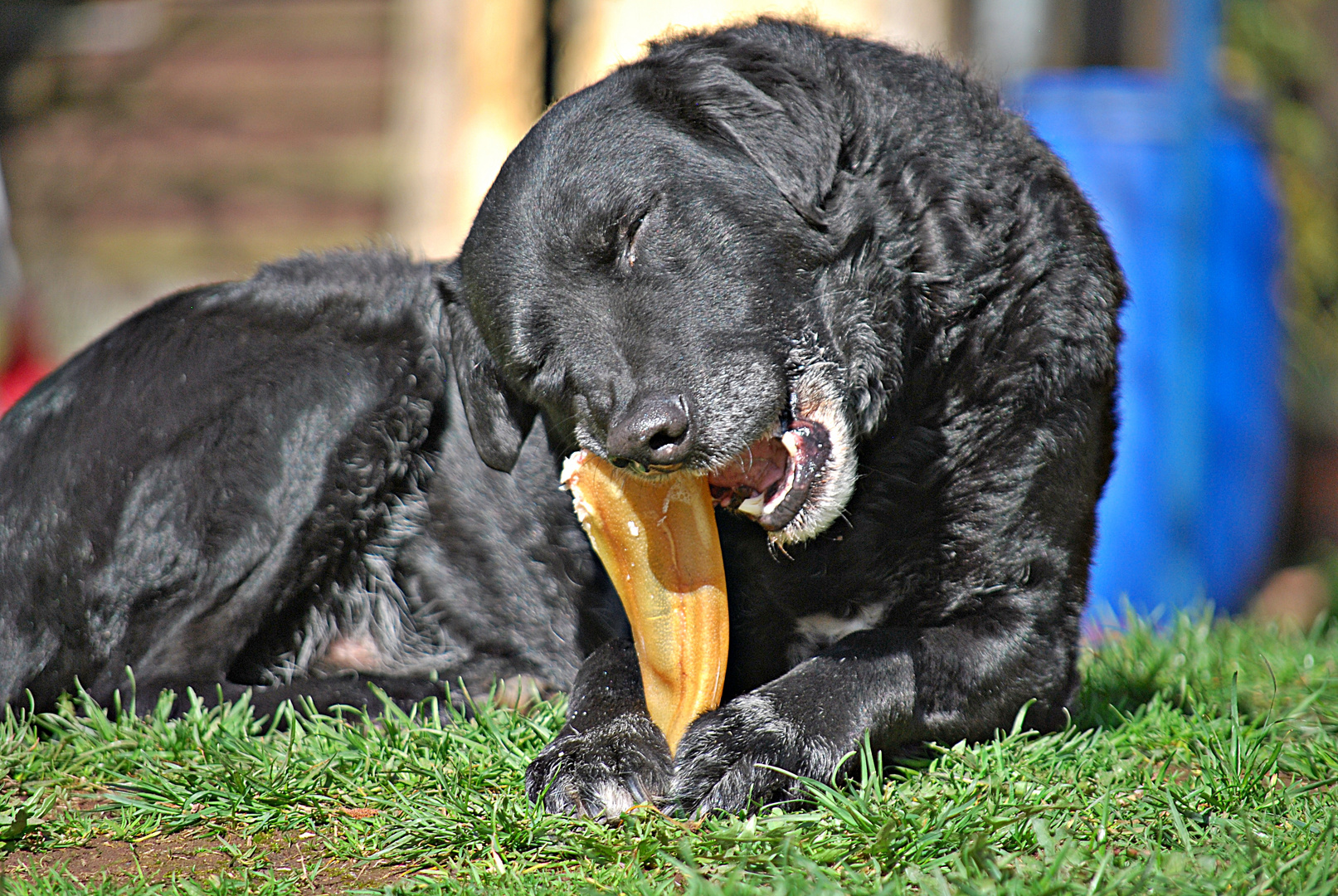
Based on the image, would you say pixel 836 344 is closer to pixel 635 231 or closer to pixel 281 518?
pixel 635 231

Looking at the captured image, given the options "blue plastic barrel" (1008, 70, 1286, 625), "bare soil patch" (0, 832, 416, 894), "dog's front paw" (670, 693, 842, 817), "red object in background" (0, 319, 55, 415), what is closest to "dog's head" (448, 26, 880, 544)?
"dog's front paw" (670, 693, 842, 817)

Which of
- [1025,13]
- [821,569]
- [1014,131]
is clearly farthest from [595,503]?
[1025,13]

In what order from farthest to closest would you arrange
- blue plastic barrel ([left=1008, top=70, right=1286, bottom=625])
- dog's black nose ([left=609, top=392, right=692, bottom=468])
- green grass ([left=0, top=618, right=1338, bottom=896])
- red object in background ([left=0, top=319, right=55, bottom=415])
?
red object in background ([left=0, top=319, right=55, bottom=415])
blue plastic barrel ([left=1008, top=70, right=1286, bottom=625])
dog's black nose ([left=609, top=392, right=692, bottom=468])
green grass ([left=0, top=618, right=1338, bottom=896])

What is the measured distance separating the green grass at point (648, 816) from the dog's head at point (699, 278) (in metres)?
0.64

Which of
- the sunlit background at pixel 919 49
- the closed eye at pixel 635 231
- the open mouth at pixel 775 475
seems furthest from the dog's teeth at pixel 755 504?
the sunlit background at pixel 919 49

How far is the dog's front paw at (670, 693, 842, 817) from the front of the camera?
2033 mm

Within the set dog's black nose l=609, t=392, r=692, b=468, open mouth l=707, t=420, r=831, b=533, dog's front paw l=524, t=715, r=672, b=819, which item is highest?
dog's black nose l=609, t=392, r=692, b=468

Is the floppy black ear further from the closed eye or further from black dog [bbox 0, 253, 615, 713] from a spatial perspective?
black dog [bbox 0, 253, 615, 713]

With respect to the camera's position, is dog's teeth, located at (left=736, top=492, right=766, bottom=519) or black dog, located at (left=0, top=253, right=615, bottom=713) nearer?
dog's teeth, located at (left=736, top=492, right=766, bottom=519)

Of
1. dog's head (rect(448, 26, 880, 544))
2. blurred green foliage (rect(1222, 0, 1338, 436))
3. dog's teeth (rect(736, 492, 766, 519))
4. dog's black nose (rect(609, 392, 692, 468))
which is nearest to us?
dog's black nose (rect(609, 392, 692, 468))

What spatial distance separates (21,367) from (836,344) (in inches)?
199

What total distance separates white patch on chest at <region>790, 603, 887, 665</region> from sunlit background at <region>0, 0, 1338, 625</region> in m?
1.26

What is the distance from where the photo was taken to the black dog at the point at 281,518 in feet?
9.23

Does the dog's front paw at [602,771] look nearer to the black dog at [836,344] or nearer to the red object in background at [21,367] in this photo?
the black dog at [836,344]
